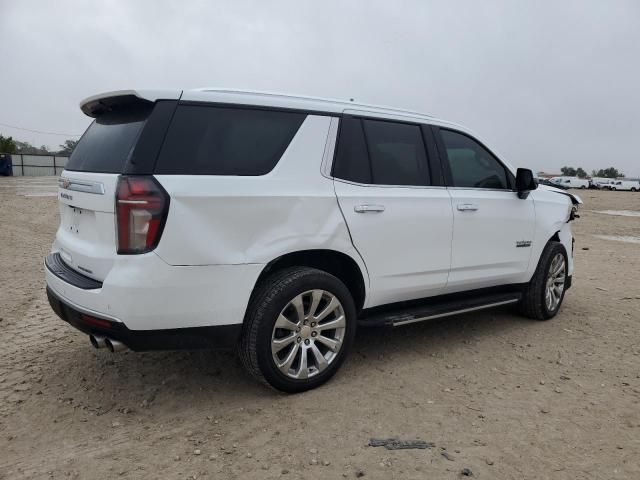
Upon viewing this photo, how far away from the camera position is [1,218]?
1301 centimetres

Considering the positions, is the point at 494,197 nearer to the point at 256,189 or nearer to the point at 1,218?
the point at 256,189

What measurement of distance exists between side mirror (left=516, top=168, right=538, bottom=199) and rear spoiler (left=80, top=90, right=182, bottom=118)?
10.3 feet

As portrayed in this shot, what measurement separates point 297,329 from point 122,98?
1.76 meters

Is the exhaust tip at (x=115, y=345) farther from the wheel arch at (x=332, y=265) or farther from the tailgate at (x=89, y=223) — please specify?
the wheel arch at (x=332, y=265)

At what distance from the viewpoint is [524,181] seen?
484 cm

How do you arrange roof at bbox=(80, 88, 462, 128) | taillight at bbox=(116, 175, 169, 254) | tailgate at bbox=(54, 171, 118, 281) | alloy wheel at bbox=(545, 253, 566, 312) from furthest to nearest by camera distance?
alloy wheel at bbox=(545, 253, 566, 312) < roof at bbox=(80, 88, 462, 128) < tailgate at bbox=(54, 171, 118, 281) < taillight at bbox=(116, 175, 169, 254)

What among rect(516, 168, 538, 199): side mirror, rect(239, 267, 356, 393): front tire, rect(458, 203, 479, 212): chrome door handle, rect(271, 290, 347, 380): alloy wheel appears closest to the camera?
rect(239, 267, 356, 393): front tire

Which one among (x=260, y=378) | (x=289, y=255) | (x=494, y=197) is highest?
(x=494, y=197)

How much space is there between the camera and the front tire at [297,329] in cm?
326

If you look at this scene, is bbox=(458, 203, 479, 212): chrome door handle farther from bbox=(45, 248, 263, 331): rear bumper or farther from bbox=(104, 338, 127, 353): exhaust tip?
bbox=(104, 338, 127, 353): exhaust tip

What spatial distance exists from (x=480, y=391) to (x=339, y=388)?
954mm

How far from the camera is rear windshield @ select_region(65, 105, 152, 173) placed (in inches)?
121

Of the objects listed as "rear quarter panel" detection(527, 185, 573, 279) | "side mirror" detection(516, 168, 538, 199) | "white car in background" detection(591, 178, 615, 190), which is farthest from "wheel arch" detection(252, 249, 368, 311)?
"white car in background" detection(591, 178, 615, 190)

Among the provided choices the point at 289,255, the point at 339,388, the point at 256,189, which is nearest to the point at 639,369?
the point at 339,388
